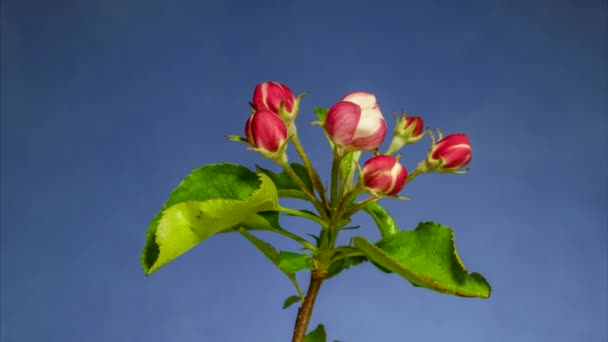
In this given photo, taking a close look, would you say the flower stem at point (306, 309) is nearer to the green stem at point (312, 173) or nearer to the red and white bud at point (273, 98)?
the green stem at point (312, 173)

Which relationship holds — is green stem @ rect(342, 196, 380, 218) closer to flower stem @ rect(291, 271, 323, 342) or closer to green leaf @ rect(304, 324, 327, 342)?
flower stem @ rect(291, 271, 323, 342)

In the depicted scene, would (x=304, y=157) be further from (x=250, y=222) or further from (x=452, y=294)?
(x=452, y=294)

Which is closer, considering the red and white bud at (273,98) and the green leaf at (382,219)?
the red and white bud at (273,98)

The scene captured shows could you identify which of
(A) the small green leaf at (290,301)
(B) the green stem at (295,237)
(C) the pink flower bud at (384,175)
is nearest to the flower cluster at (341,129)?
(C) the pink flower bud at (384,175)

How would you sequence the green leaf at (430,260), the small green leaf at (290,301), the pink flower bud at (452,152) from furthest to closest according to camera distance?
the small green leaf at (290,301) → the pink flower bud at (452,152) → the green leaf at (430,260)

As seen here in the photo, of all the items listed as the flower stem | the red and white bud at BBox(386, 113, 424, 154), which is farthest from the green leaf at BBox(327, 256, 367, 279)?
the red and white bud at BBox(386, 113, 424, 154)

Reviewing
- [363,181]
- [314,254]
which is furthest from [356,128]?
[314,254]
